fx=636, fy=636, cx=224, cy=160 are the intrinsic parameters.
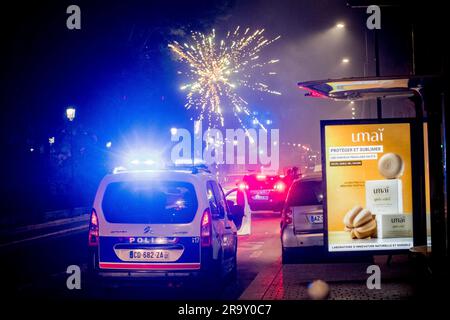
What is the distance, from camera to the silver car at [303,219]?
1193 cm

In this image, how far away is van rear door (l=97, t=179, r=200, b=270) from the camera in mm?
8336

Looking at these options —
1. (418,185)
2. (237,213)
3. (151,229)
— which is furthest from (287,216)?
(151,229)

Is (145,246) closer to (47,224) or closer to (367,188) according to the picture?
(367,188)

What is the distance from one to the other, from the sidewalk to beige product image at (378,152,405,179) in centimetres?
163

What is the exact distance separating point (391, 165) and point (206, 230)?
338cm

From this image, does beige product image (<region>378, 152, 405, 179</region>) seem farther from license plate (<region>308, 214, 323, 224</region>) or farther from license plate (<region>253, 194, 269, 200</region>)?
license plate (<region>253, 194, 269, 200</region>)

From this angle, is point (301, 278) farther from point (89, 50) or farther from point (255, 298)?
point (89, 50)

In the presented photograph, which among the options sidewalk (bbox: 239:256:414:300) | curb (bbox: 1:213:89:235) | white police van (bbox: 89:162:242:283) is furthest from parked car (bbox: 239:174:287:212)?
white police van (bbox: 89:162:242:283)

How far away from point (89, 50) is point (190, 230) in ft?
60.2

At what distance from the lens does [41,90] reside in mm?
23859

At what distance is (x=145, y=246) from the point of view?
8375 mm

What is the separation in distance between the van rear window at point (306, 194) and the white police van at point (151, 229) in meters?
3.61

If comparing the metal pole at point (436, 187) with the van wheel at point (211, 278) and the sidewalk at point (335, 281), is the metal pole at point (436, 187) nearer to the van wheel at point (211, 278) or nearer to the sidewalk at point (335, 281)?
the sidewalk at point (335, 281)
